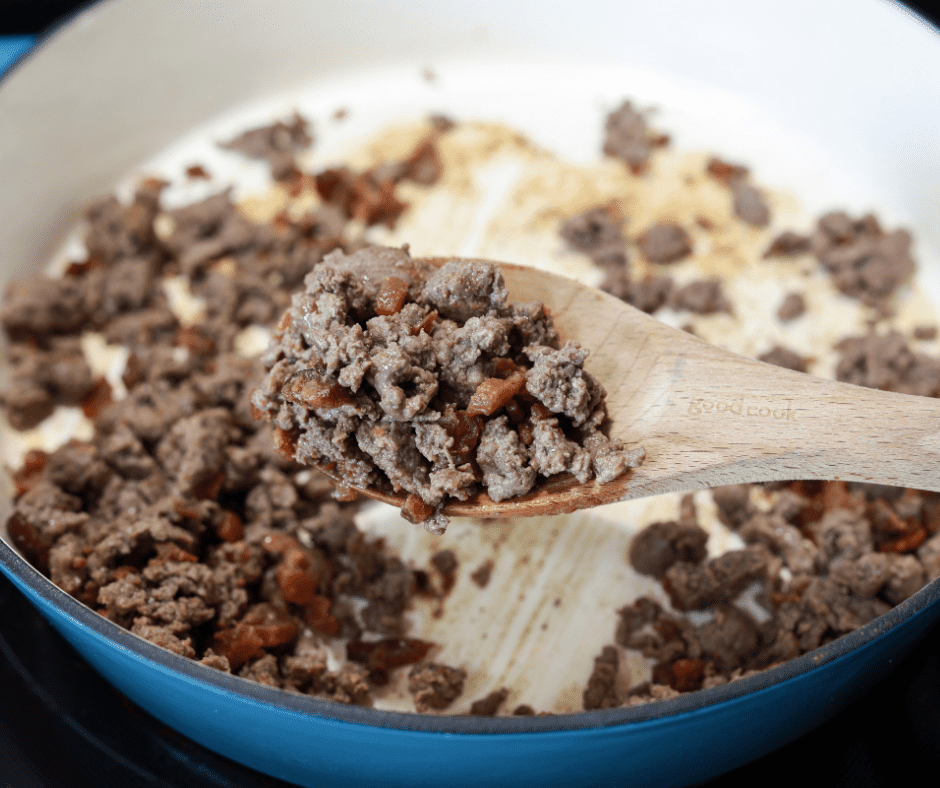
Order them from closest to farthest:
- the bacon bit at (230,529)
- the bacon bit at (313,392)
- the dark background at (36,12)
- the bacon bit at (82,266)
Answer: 1. the bacon bit at (313,392)
2. the bacon bit at (230,529)
3. the bacon bit at (82,266)
4. the dark background at (36,12)

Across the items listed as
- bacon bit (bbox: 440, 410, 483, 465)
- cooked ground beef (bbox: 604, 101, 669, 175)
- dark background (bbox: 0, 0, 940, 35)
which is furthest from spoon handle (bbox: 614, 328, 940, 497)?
dark background (bbox: 0, 0, 940, 35)

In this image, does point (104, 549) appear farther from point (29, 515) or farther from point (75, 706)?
point (75, 706)

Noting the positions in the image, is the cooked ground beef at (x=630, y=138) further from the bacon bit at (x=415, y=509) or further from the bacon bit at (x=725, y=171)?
the bacon bit at (x=415, y=509)

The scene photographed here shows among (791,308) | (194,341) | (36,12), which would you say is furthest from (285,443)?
(36,12)

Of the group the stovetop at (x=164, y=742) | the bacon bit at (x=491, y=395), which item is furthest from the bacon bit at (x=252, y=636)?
the bacon bit at (x=491, y=395)

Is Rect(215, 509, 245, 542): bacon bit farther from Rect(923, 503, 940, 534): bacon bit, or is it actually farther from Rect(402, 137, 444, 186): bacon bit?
Rect(923, 503, 940, 534): bacon bit

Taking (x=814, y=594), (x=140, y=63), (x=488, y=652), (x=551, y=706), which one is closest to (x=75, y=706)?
(x=488, y=652)

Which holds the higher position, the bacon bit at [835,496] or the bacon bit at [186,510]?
the bacon bit at [186,510]
